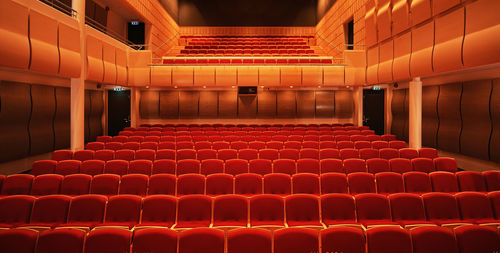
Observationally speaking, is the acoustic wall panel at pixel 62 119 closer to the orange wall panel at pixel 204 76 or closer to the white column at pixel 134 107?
the white column at pixel 134 107

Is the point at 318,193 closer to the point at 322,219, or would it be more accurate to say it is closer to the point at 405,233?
the point at 322,219

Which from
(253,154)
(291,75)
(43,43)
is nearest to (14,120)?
(43,43)

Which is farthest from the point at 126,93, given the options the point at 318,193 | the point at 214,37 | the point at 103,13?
the point at 318,193

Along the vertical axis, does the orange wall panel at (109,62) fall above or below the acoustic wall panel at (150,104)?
above

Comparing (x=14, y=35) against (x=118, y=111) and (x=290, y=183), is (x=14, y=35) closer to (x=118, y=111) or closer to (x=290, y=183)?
(x=290, y=183)

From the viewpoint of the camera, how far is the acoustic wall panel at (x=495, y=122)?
26.0 ft

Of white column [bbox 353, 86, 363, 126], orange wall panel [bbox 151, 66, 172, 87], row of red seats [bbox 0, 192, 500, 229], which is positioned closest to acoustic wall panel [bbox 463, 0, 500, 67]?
row of red seats [bbox 0, 192, 500, 229]

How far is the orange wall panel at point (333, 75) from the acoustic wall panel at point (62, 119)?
401 inches

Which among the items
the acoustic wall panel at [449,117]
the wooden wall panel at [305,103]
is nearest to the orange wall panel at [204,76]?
the wooden wall panel at [305,103]

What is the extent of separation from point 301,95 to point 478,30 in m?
9.25

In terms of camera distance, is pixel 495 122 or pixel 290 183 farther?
pixel 495 122

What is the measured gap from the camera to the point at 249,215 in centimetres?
468

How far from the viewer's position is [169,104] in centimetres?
1550

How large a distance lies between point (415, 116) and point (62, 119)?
1182 cm
